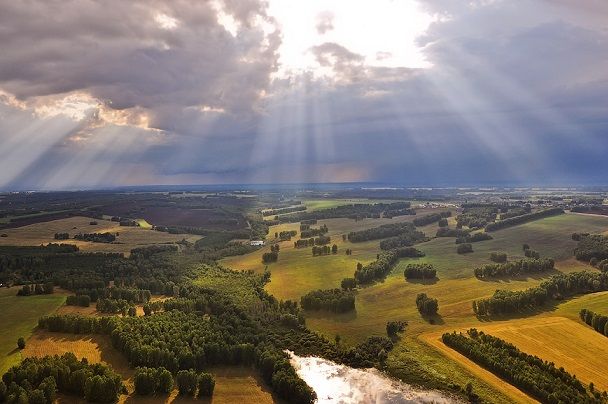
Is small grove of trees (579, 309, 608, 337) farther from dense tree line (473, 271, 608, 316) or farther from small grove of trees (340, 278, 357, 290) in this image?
small grove of trees (340, 278, 357, 290)

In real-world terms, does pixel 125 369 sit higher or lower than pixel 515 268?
lower

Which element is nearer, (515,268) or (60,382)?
(60,382)

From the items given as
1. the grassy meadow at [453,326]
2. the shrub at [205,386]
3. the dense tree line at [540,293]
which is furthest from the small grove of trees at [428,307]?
the shrub at [205,386]

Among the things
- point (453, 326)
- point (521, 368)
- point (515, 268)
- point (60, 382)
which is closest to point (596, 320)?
point (453, 326)

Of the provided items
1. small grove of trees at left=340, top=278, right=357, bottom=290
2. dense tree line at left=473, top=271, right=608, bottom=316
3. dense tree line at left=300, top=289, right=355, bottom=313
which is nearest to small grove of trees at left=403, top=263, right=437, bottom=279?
small grove of trees at left=340, top=278, right=357, bottom=290

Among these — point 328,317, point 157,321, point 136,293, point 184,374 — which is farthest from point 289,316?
point 136,293

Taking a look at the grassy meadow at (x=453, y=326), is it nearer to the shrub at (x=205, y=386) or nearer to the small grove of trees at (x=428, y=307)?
the small grove of trees at (x=428, y=307)

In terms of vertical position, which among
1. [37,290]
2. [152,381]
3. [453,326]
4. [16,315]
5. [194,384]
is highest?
[37,290]

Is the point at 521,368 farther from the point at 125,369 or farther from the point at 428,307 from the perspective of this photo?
the point at 125,369
